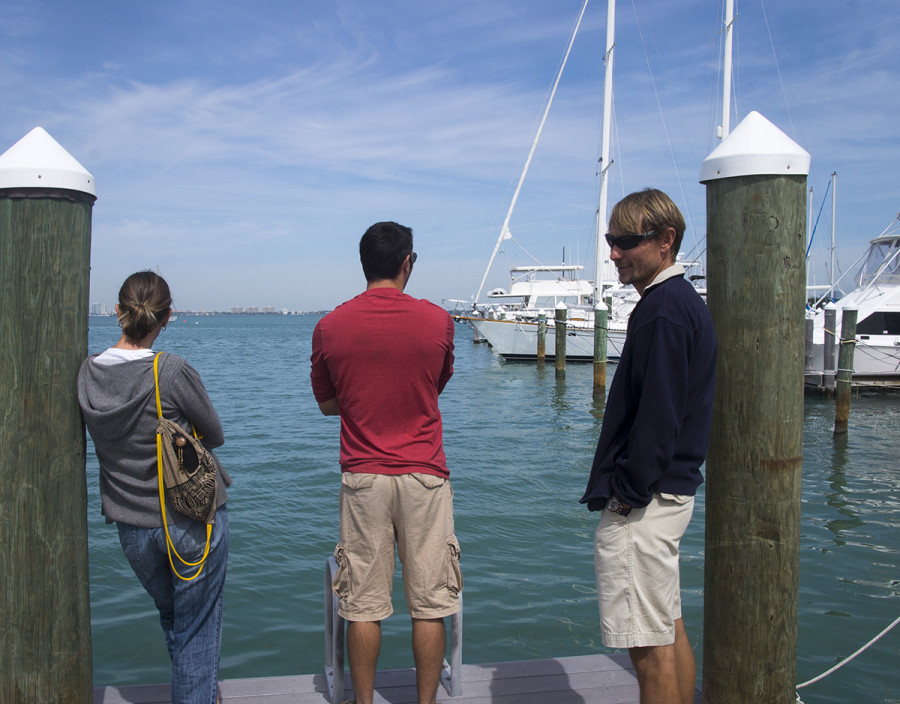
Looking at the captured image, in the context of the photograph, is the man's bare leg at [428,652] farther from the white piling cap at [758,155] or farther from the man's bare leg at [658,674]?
the white piling cap at [758,155]

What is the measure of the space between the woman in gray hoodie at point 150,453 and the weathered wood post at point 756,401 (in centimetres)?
180

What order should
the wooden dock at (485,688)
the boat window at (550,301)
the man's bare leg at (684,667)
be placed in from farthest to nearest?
the boat window at (550,301) < the wooden dock at (485,688) < the man's bare leg at (684,667)

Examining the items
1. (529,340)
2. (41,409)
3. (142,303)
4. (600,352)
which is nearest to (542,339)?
(529,340)

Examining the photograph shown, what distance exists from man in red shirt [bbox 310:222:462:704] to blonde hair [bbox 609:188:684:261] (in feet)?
2.45

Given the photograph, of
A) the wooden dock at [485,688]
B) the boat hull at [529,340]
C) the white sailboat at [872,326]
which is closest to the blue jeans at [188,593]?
the wooden dock at [485,688]

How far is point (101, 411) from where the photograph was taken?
241cm

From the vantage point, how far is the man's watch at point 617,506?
2316 millimetres

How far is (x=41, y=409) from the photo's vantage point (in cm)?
245

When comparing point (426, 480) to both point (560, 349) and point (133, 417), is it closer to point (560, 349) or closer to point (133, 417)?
point (133, 417)

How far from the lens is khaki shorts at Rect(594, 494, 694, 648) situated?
7.68 feet

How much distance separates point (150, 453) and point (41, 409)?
15.1 inches

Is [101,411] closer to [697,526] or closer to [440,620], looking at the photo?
[440,620]

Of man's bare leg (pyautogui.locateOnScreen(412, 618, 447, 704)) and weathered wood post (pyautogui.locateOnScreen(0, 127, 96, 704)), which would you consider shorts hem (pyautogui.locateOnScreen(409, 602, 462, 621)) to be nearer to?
man's bare leg (pyautogui.locateOnScreen(412, 618, 447, 704))

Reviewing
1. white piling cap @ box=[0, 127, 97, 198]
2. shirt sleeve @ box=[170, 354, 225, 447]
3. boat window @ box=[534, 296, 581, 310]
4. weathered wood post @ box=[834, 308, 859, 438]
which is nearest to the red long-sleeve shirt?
shirt sleeve @ box=[170, 354, 225, 447]
